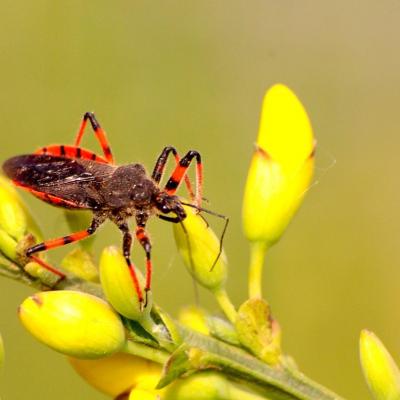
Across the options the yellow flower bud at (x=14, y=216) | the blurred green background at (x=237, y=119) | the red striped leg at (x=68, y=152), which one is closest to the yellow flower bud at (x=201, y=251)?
the yellow flower bud at (x=14, y=216)

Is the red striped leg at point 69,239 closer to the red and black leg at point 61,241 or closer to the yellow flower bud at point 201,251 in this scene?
the red and black leg at point 61,241

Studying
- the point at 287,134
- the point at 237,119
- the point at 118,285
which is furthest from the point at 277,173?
the point at 237,119

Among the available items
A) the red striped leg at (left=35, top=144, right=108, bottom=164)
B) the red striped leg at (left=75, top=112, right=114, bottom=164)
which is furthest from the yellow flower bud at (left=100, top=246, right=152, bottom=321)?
the red striped leg at (left=75, top=112, right=114, bottom=164)

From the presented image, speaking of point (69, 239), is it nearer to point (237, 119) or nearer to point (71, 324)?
point (71, 324)

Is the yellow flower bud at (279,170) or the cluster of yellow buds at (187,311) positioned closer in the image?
the cluster of yellow buds at (187,311)

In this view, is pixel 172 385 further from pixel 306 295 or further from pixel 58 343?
pixel 306 295

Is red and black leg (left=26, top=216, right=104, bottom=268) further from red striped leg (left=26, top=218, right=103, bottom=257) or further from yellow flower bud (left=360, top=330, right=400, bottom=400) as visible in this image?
yellow flower bud (left=360, top=330, right=400, bottom=400)
